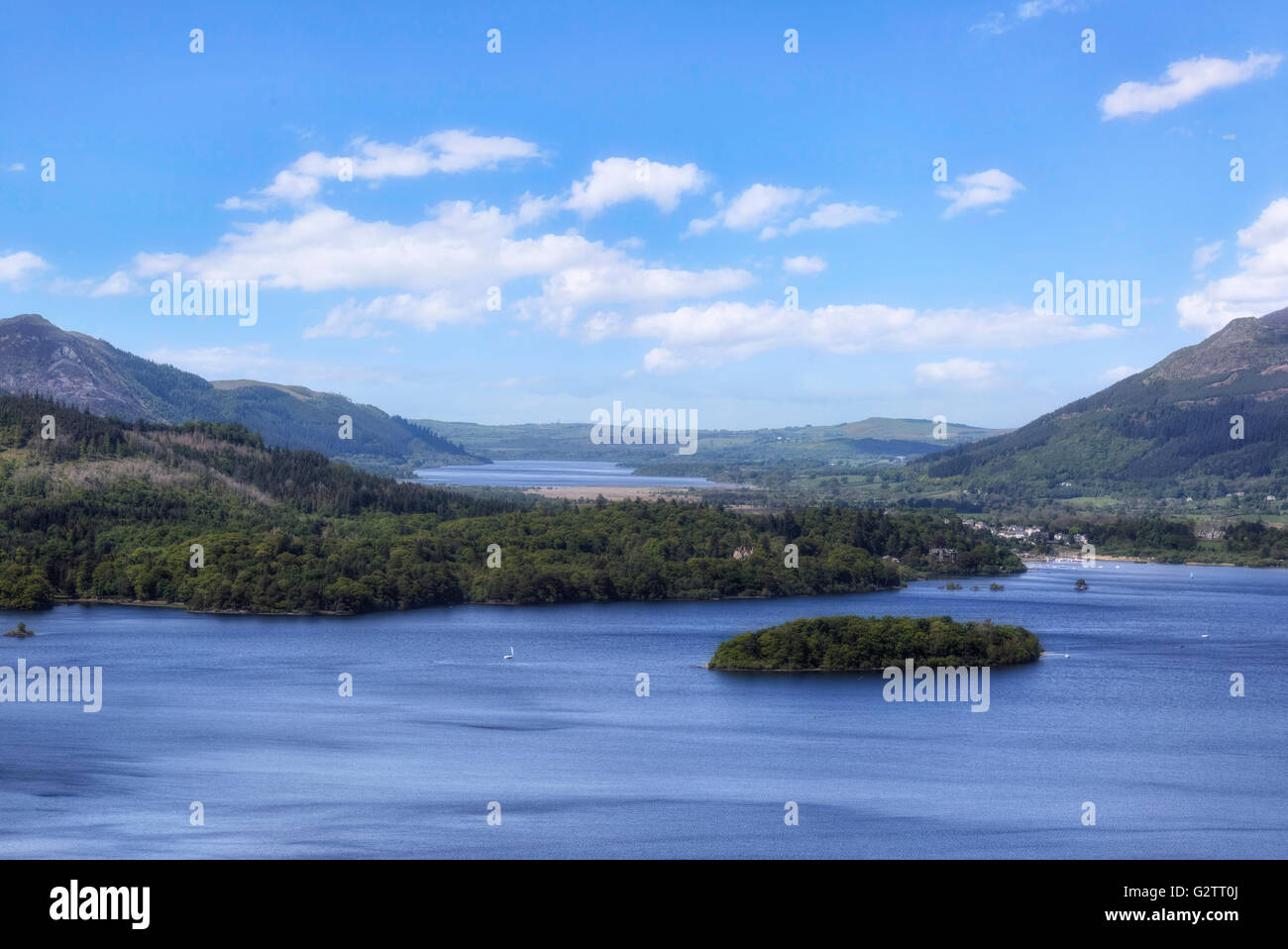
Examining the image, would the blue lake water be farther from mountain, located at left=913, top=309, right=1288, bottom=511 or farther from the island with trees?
mountain, located at left=913, top=309, right=1288, bottom=511

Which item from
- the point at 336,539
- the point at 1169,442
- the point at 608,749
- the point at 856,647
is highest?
the point at 1169,442

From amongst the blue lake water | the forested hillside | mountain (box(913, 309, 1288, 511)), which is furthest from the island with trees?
mountain (box(913, 309, 1288, 511))

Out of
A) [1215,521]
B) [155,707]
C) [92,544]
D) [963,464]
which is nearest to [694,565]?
[92,544]

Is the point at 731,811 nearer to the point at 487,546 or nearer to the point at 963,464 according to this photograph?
the point at 487,546

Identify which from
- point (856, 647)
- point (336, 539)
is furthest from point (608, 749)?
point (336, 539)

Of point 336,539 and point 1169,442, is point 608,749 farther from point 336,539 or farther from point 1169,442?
point 1169,442

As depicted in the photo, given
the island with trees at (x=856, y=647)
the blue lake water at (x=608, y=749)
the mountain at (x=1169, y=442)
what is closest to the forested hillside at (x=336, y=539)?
the blue lake water at (x=608, y=749)
